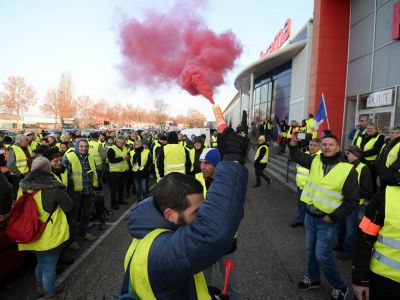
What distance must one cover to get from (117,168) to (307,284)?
5.61 metres

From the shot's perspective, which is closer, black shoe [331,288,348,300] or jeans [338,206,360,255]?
black shoe [331,288,348,300]

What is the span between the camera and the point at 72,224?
4.61 meters

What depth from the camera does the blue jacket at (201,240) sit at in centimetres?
106

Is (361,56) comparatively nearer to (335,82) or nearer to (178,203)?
(335,82)

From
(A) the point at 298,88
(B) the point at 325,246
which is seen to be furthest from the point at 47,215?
(A) the point at 298,88

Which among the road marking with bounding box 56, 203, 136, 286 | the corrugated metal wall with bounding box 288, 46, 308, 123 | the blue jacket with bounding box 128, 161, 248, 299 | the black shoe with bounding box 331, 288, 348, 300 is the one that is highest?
the corrugated metal wall with bounding box 288, 46, 308, 123

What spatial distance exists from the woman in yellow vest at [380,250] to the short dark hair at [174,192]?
1611 millimetres

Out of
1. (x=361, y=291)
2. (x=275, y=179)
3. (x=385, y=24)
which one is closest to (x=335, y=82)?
(x=385, y=24)

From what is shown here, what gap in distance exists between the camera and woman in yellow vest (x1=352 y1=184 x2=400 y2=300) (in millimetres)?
1978

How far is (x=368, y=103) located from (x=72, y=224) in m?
11.6

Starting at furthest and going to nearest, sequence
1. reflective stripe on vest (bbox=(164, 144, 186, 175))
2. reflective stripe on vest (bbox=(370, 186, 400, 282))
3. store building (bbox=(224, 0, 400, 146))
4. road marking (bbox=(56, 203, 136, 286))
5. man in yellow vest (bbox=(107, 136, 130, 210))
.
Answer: store building (bbox=(224, 0, 400, 146)) → man in yellow vest (bbox=(107, 136, 130, 210)) → reflective stripe on vest (bbox=(164, 144, 186, 175)) → road marking (bbox=(56, 203, 136, 286)) → reflective stripe on vest (bbox=(370, 186, 400, 282))

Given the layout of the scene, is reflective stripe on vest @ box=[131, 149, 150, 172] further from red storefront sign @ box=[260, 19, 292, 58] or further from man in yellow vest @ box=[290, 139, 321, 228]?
red storefront sign @ box=[260, 19, 292, 58]

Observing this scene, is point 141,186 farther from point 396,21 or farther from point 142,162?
point 396,21

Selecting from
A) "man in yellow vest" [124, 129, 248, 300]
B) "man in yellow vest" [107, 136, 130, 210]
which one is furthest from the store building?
"man in yellow vest" [124, 129, 248, 300]
